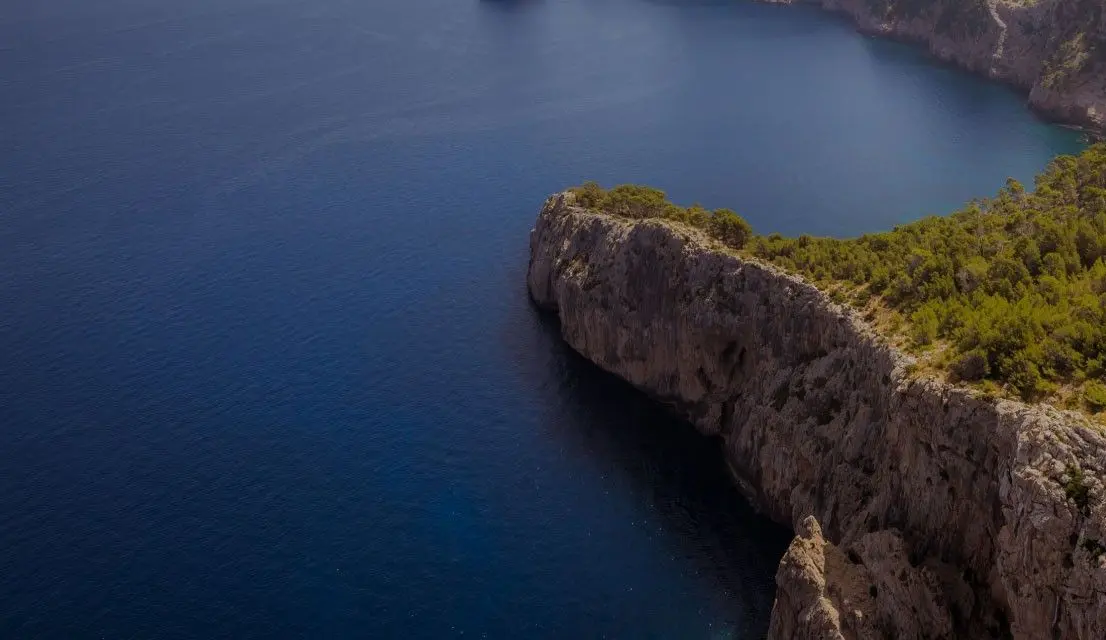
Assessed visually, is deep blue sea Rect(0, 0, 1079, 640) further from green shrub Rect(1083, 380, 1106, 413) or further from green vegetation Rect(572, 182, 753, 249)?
green shrub Rect(1083, 380, 1106, 413)

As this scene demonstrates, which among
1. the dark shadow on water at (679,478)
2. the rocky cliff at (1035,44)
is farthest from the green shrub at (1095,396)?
the rocky cliff at (1035,44)

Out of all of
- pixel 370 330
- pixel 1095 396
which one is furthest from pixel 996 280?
pixel 370 330

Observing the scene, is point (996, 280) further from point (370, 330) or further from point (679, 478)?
point (370, 330)

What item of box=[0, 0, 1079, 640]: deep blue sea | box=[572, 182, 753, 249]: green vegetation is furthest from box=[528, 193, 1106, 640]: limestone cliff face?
box=[0, 0, 1079, 640]: deep blue sea

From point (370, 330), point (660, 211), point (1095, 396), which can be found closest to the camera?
point (1095, 396)

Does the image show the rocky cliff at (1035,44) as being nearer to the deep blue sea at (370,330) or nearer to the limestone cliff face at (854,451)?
the deep blue sea at (370,330)

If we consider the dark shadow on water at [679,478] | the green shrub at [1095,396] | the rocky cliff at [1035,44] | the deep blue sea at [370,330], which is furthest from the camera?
the rocky cliff at [1035,44]
